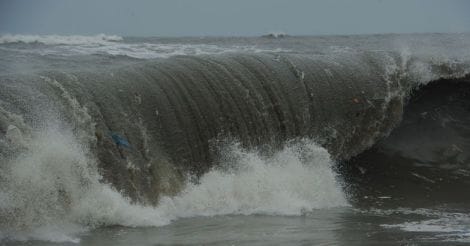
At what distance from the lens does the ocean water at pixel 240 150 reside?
5980 mm

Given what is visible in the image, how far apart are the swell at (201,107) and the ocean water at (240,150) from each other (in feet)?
0.06

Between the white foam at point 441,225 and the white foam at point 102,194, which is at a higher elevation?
the white foam at point 102,194

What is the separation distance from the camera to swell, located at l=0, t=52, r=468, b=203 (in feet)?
22.1

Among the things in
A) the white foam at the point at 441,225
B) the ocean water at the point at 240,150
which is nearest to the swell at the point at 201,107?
the ocean water at the point at 240,150

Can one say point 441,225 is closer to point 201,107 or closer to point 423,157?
point 201,107

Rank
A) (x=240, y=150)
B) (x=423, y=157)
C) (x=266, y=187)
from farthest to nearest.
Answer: (x=423, y=157)
(x=240, y=150)
(x=266, y=187)

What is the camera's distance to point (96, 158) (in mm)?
6621

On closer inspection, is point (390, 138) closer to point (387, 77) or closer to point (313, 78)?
point (387, 77)

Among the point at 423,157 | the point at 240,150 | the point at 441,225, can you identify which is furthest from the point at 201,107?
the point at 423,157

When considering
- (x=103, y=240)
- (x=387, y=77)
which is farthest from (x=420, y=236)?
(x=387, y=77)

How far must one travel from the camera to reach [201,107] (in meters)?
8.21

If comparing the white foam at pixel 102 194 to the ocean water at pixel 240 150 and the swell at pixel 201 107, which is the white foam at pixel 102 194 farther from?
the swell at pixel 201 107

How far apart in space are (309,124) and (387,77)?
189 cm

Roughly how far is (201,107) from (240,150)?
63 centimetres
